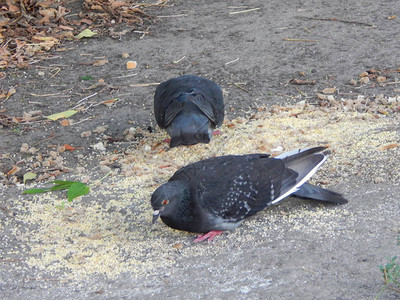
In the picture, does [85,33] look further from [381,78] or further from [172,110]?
[381,78]

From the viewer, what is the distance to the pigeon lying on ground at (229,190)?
491 cm

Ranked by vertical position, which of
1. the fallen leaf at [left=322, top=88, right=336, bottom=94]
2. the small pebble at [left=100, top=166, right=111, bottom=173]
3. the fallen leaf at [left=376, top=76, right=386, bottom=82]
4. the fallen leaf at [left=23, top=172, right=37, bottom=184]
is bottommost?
the fallen leaf at [left=23, top=172, right=37, bottom=184]

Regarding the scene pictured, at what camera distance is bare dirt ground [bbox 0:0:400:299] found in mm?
4418

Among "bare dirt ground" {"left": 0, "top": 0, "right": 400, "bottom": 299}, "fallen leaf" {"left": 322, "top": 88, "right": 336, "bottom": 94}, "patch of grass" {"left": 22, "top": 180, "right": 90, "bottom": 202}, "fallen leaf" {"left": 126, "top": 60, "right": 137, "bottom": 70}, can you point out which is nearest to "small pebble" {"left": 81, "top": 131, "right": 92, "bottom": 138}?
"bare dirt ground" {"left": 0, "top": 0, "right": 400, "bottom": 299}

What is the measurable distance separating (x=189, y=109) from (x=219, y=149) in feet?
1.71

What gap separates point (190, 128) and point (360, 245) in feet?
7.81

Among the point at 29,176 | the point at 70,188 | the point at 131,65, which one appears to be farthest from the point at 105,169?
the point at 131,65

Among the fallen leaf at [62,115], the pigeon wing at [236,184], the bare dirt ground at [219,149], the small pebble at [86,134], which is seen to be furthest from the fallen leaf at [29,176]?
the pigeon wing at [236,184]

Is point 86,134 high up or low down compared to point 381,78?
down

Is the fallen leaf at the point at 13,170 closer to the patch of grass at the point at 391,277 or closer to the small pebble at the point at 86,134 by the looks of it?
the small pebble at the point at 86,134

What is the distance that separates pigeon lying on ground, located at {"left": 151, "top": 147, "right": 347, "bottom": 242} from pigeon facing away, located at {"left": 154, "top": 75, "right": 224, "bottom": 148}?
1.08m

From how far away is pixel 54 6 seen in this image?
10.2 meters

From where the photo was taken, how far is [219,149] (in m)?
6.52

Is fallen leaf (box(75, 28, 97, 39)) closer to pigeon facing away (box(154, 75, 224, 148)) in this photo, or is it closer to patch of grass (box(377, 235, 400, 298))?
pigeon facing away (box(154, 75, 224, 148))
